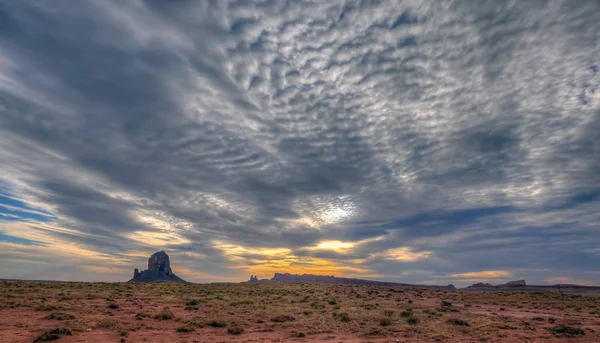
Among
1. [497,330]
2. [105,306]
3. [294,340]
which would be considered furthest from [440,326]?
[105,306]

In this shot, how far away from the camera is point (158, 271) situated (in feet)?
573

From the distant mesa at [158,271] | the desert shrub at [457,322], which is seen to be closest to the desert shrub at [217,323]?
the desert shrub at [457,322]

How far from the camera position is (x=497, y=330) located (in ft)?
70.2

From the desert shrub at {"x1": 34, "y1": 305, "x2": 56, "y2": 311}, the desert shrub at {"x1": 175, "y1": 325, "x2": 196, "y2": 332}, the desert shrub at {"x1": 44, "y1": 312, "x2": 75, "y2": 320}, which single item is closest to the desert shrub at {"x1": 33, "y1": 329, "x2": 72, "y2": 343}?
the desert shrub at {"x1": 44, "y1": 312, "x2": 75, "y2": 320}

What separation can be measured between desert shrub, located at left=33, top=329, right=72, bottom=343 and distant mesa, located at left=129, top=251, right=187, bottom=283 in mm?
166468

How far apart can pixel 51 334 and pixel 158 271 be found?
178819mm

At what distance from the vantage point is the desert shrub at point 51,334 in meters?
15.8

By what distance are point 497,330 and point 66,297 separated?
40.3 meters

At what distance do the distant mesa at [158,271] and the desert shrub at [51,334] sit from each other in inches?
6554

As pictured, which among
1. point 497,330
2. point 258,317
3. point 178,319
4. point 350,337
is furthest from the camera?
point 258,317

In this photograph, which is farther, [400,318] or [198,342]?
[400,318]

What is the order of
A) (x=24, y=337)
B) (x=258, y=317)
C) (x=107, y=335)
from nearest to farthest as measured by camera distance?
(x=24, y=337) < (x=107, y=335) < (x=258, y=317)

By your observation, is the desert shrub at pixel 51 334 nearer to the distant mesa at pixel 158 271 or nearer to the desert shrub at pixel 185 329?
the desert shrub at pixel 185 329

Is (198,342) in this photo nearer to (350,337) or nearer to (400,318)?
(350,337)
